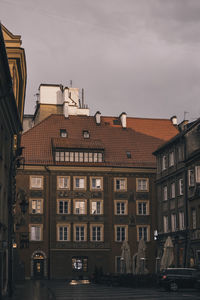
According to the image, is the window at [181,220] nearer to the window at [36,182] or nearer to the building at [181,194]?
the building at [181,194]

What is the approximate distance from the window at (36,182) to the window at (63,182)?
217cm

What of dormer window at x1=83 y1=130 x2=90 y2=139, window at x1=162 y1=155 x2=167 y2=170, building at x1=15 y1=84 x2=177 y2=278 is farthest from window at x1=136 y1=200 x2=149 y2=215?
dormer window at x1=83 y1=130 x2=90 y2=139

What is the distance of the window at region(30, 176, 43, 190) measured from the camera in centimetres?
6762

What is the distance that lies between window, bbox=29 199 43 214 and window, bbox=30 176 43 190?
1600mm

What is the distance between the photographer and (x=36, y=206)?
220 ft

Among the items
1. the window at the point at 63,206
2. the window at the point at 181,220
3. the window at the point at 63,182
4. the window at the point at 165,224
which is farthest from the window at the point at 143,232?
the window at the point at 181,220

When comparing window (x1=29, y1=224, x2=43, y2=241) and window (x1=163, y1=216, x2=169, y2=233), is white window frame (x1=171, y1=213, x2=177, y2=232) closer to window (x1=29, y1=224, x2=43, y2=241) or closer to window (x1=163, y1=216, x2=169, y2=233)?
window (x1=163, y1=216, x2=169, y2=233)

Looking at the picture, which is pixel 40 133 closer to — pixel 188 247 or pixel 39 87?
pixel 39 87

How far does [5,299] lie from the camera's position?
27531 millimetres

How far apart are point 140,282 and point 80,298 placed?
13.1m

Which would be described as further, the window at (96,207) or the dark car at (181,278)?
the window at (96,207)

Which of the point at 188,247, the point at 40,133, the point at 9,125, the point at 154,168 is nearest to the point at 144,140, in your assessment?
the point at 154,168

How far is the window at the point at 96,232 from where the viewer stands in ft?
224

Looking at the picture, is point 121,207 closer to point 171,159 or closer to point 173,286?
point 171,159
